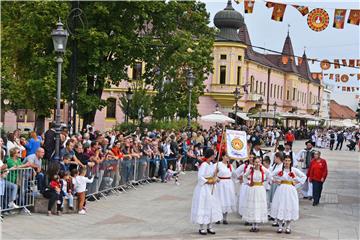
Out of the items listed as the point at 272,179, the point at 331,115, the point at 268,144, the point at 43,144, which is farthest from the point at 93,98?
the point at 331,115

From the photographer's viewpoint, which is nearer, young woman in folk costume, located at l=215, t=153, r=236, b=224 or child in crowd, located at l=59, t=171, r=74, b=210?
young woman in folk costume, located at l=215, t=153, r=236, b=224

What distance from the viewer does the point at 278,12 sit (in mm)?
23281

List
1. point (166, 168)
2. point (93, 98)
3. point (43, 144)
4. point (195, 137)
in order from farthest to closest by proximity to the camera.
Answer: point (195, 137), point (93, 98), point (166, 168), point (43, 144)

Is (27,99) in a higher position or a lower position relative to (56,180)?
higher

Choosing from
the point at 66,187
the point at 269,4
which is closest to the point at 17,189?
the point at 66,187

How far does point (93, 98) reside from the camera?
2670 centimetres

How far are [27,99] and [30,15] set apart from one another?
13.9 ft

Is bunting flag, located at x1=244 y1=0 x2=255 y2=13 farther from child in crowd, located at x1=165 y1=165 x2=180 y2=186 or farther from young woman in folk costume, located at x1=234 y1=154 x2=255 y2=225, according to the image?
young woman in folk costume, located at x1=234 y1=154 x2=255 y2=225

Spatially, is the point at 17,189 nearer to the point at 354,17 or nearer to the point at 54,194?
the point at 54,194

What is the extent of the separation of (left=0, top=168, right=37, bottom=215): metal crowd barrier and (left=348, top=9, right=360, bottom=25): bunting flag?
46.1 feet

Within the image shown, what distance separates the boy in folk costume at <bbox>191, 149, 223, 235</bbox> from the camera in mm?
12547

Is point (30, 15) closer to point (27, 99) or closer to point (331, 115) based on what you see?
point (27, 99)

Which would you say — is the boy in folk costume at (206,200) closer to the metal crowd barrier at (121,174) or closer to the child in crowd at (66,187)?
the child in crowd at (66,187)

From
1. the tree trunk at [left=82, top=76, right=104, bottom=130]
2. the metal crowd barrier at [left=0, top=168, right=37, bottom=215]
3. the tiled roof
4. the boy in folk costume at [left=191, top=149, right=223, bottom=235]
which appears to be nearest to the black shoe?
the boy in folk costume at [left=191, top=149, right=223, bottom=235]
